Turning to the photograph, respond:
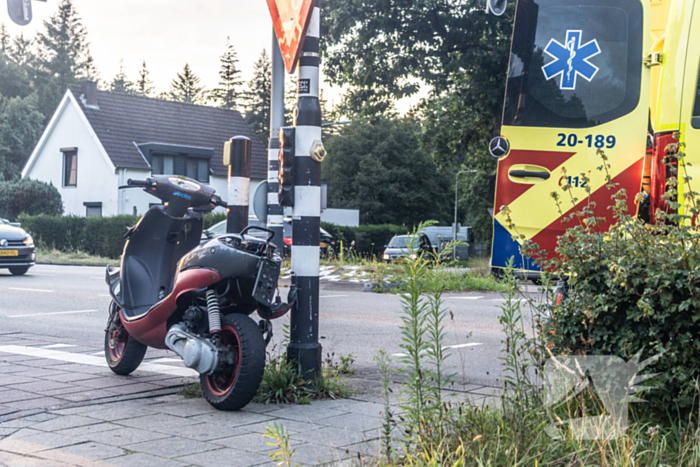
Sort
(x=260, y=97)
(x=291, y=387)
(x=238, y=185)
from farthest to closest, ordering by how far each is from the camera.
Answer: (x=260, y=97) < (x=238, y=185) < (x=291, y=387)

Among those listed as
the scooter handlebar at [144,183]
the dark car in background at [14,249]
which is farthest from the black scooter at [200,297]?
the dark car in background at [14,249]

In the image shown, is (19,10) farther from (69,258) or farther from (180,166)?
(180,166)

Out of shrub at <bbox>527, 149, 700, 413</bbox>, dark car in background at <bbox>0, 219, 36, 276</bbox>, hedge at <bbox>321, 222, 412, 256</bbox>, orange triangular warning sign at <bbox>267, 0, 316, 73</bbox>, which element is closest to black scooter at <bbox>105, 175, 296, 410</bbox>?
orange triangular warning sign at <bbox>267, 0, 316, 73</bbox>

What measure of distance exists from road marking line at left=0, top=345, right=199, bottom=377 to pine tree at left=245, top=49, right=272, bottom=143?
235 ft

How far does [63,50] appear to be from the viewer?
78.5m

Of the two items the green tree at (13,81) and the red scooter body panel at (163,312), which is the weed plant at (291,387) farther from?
the green tree at (13,81)

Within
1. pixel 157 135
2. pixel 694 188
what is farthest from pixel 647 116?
pixel 157 135

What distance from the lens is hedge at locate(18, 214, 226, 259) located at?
30.6 metres

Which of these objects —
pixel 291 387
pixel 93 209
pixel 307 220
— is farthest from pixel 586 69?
pixel 93 209

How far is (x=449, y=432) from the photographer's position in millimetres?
3488

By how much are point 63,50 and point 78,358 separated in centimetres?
7845

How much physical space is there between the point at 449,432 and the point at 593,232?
4.54ft

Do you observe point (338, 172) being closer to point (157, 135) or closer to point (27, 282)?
point (157, 135)

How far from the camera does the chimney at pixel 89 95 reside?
42562mm
